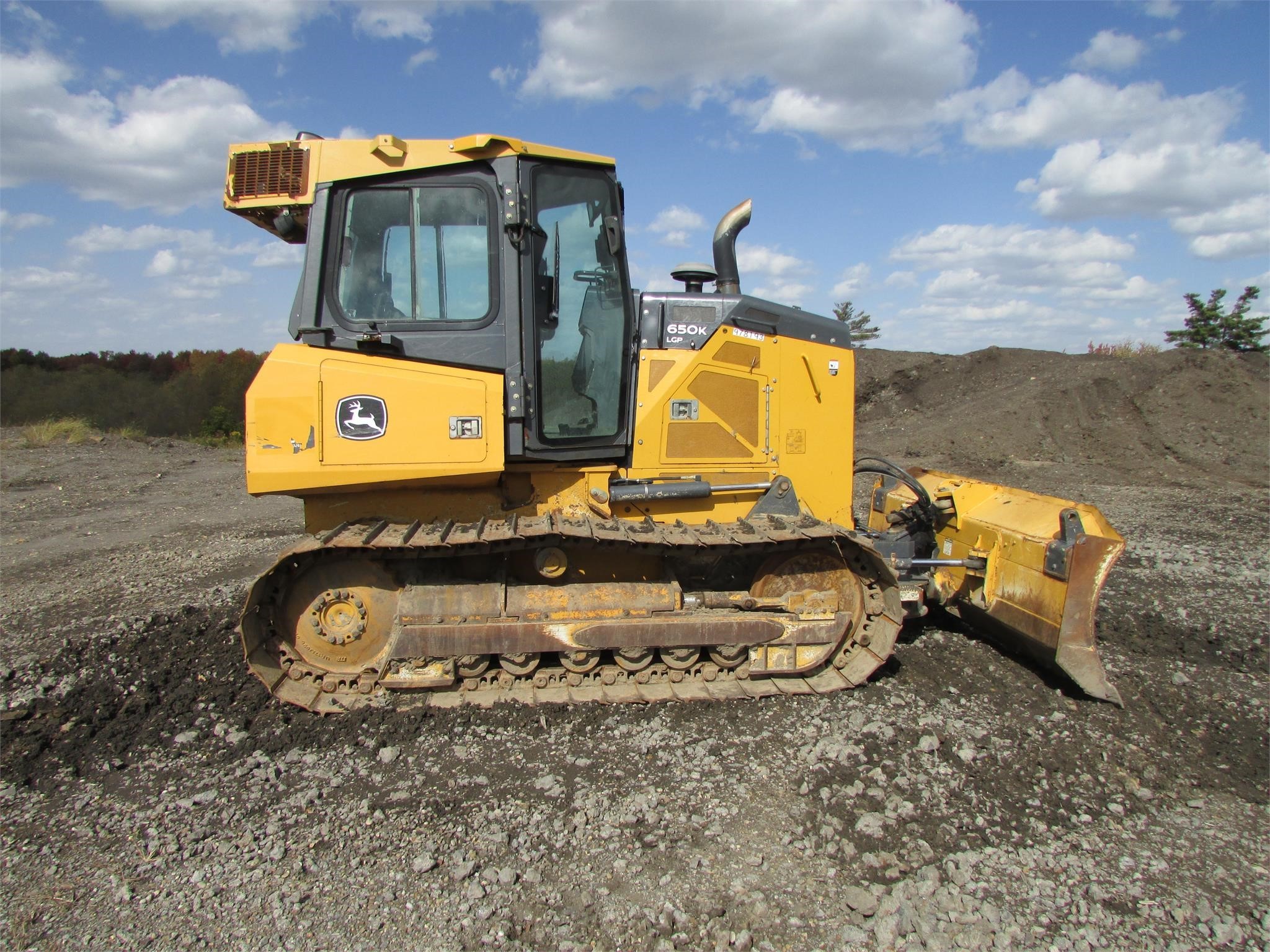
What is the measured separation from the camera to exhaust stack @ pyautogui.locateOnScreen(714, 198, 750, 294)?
5297 millimetres

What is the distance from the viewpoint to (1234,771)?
3.81 meters

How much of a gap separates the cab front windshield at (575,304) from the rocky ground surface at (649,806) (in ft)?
5.64

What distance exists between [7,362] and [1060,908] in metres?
38.4

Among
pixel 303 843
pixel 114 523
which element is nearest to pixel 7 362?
pixel 114 523

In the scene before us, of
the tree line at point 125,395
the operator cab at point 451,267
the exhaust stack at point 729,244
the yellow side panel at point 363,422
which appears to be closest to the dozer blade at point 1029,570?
the exhaust stack at point 729,244

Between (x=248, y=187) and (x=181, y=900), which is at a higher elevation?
(x=248, y=187)

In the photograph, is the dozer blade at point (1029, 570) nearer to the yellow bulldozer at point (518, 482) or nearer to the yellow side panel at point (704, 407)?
the yellow bulldozer at point (518, 482)

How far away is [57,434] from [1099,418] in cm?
2289

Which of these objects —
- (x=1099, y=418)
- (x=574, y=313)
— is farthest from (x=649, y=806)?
(x=1099, y=418)

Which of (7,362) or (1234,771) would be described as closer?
(1234,771)

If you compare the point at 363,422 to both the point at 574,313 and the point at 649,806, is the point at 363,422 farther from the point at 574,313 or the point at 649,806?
the point at 649,806

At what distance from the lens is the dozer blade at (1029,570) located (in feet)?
14.6

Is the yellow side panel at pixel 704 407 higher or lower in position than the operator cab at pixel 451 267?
lower

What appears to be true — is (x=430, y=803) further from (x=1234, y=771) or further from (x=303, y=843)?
(x=1234, y=771)
